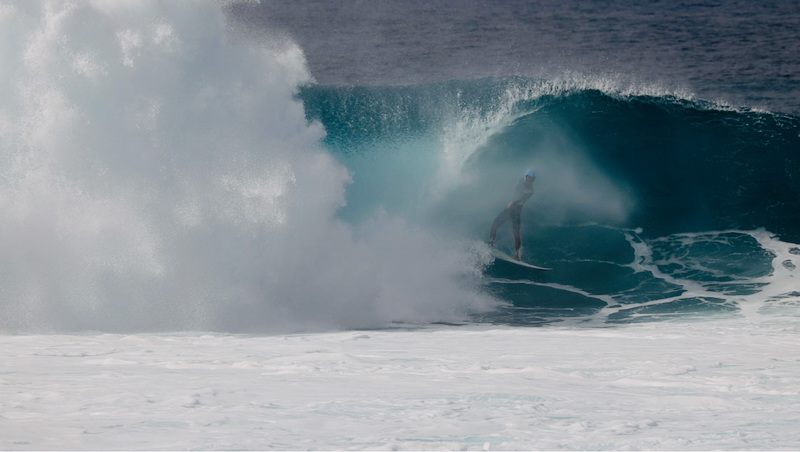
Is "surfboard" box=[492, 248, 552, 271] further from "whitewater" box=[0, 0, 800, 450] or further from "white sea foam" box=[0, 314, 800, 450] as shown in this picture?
"white sea foam" box=[0, 314, 800, 450]

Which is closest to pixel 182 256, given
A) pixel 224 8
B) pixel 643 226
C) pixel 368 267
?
pixel 368 267

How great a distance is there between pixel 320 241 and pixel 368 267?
0.64 meters

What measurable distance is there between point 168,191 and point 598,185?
6.27 m

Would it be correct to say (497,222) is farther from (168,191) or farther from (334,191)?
(168,191)

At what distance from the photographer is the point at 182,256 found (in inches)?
224

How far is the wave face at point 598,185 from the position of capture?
24.5 feet

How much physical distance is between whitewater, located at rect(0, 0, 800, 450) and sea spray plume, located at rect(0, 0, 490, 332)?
22mm

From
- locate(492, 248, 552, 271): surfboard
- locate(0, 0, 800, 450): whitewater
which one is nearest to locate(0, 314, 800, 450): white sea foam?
locate(0, 0, 800, 450): whitewater

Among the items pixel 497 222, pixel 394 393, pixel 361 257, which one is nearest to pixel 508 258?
pixel 497 222

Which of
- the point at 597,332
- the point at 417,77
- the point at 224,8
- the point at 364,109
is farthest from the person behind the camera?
the point at 417,77

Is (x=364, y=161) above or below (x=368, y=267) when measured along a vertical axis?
above

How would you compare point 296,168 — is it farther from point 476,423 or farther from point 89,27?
point 476,423

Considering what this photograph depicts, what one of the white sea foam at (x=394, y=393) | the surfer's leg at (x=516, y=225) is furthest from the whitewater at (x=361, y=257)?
the surfer's leg at (x=516, y=225)

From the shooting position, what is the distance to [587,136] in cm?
1012
